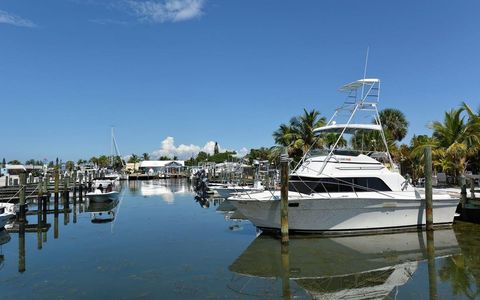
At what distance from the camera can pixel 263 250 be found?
1591 centimetres

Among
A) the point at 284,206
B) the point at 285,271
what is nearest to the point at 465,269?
the point at 285,271

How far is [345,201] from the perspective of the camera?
1752 centimetres

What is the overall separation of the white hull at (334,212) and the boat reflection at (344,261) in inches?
23.8

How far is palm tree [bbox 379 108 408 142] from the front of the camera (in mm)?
44938

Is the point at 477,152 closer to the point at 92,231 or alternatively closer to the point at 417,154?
the point at 417,154

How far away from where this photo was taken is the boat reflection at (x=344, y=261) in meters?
11.6

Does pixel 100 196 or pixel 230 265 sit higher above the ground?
pixel 100 196

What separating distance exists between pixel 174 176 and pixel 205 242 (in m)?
89.3

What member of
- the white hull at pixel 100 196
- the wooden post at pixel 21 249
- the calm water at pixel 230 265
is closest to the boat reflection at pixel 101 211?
the white hull at pixel 100 196

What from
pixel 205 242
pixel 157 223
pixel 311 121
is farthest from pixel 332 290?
pixel 311 121

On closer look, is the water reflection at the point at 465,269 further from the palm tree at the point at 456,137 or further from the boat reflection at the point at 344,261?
the palm tree at the point at 456,137

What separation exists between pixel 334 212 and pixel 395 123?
102 feet

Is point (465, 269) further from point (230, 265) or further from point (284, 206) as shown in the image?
point (230, 265)

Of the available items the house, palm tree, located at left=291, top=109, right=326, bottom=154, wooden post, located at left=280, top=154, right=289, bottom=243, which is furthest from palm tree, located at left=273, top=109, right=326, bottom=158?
the house
